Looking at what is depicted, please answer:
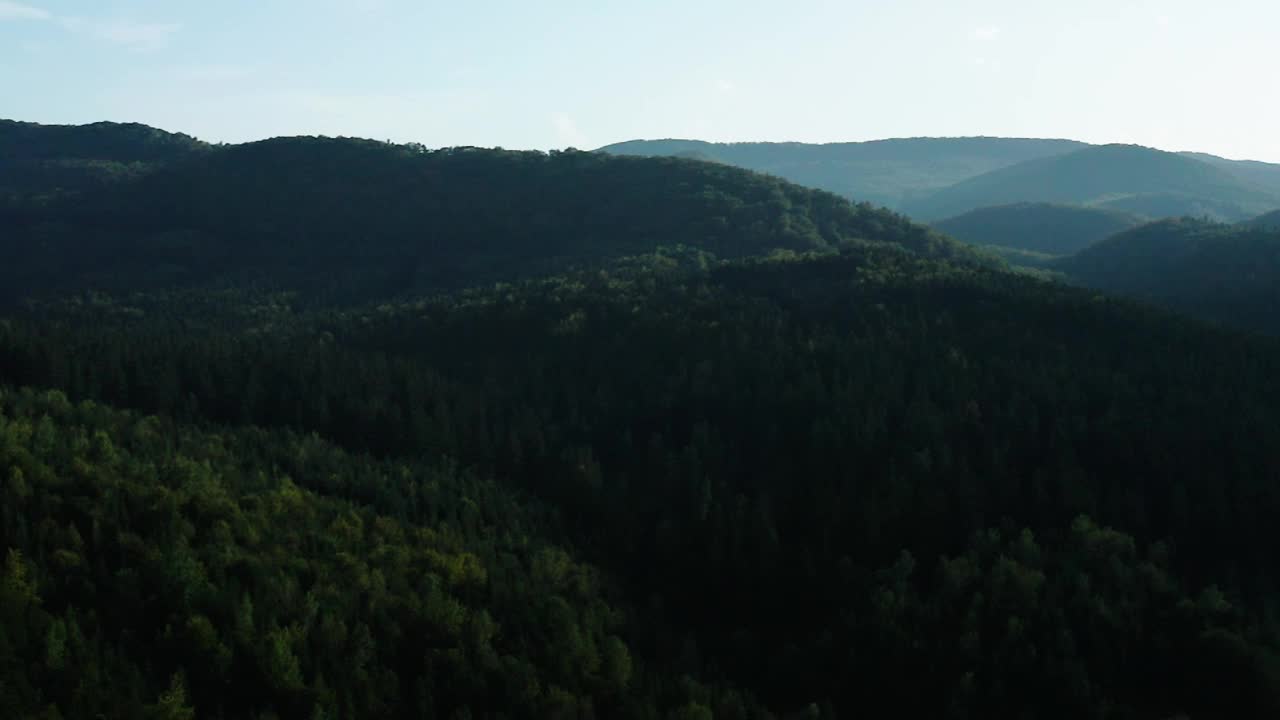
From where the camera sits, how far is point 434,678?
2638 inches

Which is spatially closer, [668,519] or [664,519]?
[668,519]

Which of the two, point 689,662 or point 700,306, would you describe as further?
point 700,306

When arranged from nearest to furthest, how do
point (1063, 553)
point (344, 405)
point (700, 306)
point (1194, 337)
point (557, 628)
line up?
1. point (557, 628)
2. point (1063, 553)
3. point (344, 405)
4. point (1194, 337)
5. point (700, 306)

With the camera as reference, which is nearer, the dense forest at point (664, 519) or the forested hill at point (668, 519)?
the dense forest at point (664, 519)

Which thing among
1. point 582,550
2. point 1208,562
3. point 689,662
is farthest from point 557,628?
point 1208,562

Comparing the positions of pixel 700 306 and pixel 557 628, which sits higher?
pixel 700 306

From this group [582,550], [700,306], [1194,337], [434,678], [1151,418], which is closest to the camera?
[434,678]

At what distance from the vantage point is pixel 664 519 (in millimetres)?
110750

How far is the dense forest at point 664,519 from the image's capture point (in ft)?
217

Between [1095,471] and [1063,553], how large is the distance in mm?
24499

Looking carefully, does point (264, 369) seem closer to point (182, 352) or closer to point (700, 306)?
point (182, 352)

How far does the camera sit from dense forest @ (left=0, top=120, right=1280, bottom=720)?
217ft

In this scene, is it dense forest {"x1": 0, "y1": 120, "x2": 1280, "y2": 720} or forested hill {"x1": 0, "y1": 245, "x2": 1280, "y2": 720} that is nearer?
dense forest {"x1": 0, "y1": 120, "x2": 1280, "y2": 720}

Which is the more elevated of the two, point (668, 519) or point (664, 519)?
point (668, 519)
